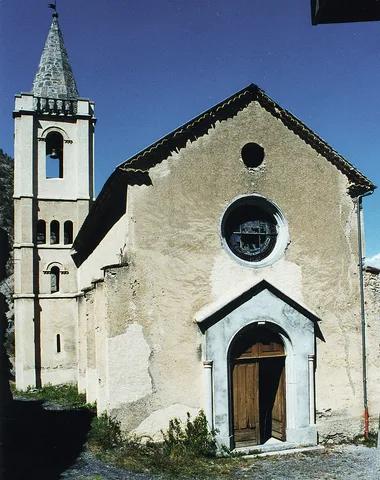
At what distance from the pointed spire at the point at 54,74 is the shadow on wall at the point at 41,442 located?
55.6 ft

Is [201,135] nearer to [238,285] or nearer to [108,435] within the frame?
[238,285]

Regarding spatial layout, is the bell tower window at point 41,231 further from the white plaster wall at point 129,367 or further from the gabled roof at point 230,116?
the white plaster wall at point 129,367

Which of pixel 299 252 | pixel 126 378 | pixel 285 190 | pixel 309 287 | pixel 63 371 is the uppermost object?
pixel 285 190

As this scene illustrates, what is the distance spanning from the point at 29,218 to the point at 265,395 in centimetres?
1542

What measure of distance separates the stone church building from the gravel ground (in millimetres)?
763

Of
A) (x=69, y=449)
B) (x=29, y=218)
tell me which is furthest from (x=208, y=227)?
(x=29, y=218)

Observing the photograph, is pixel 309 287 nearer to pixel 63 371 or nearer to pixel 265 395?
pixel 265 395

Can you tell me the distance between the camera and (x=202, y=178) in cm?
1170

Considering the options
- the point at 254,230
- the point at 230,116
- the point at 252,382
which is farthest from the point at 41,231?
the point at 252,382

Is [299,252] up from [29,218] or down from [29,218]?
down

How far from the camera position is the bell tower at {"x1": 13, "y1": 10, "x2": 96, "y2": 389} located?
2294 centimetres

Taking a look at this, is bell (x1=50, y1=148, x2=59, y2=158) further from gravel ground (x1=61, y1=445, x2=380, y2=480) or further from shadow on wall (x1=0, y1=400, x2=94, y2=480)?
gravel ground (x1=61, y1=445, x2=380, y2=480)

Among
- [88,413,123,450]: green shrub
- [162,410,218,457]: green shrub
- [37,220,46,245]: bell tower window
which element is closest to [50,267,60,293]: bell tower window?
[37,220,46,245]: bell tower window

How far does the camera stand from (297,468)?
10156 millimetres
